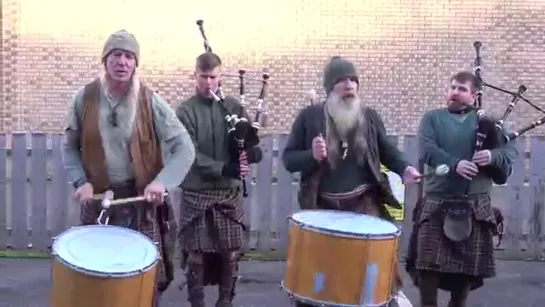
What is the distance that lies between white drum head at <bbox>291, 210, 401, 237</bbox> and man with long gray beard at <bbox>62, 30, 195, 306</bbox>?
72 cm

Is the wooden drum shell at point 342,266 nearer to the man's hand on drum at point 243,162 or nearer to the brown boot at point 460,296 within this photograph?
the man's hand on drum at point 243,162

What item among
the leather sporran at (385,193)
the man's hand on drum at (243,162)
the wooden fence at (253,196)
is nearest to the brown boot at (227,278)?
the man's hand on drum at (243,162)

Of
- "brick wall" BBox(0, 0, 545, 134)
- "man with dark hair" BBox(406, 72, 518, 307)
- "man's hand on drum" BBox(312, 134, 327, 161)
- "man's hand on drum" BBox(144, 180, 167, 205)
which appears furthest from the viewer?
"brick wall" BBox(0, 0, 545, 134)

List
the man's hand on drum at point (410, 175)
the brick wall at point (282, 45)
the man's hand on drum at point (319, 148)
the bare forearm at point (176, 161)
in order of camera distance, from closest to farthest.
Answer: the bare forearm at point (176, 161) → the man's hand on drum at point (319, 148) → the man's hand on drum at point (410, 175) → the brick wall at point (282, 45)

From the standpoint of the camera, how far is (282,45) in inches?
542

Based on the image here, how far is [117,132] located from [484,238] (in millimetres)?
2404

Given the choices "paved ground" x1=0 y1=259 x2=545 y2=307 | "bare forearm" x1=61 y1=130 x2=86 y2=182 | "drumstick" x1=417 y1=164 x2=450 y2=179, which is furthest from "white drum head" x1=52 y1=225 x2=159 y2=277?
"paved ground" x1=0 y1=259 x2=545 y2=307

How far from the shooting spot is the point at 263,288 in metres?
7.17

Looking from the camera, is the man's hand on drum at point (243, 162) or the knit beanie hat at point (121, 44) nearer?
the knit beanie hat at point (121, 44)

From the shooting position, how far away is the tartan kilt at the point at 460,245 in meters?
5.51

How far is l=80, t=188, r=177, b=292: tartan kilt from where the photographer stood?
483 cm

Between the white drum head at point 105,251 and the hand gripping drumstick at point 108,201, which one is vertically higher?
the hand gripping drumstick at point 108,201

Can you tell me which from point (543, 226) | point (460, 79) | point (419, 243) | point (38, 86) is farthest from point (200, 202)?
point (38, 86)

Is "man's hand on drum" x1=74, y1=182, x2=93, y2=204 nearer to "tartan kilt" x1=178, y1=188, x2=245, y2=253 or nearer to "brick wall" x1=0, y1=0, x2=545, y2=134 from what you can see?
"tartan kilt" x1=178, y1=188, x2=245, y2=253
